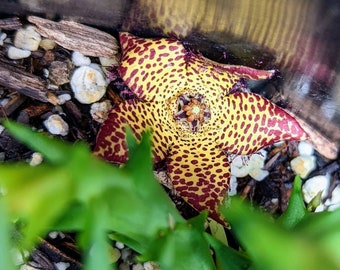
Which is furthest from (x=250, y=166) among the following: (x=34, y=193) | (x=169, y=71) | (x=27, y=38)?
(x=34, y=193)

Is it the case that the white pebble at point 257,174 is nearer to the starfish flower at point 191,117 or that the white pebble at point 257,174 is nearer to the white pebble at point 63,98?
the starfish flower at point 191,117

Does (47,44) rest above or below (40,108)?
above

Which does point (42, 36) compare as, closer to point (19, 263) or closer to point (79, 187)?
point (19, 263)

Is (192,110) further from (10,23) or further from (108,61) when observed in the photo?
(10,23)

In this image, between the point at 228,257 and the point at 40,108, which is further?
the point at 40,108

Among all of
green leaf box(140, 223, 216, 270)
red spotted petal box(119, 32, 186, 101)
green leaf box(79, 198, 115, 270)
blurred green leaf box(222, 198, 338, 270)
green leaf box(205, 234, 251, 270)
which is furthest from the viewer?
red spotted petal box(119, 32, 186, 101)

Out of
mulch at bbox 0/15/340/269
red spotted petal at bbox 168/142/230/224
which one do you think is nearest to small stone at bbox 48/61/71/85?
mulch at bbox 0/15/340/269

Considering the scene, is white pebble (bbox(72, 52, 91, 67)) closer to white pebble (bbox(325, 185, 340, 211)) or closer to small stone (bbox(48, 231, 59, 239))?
small stone (bbox(48, 231, 59, 239))
